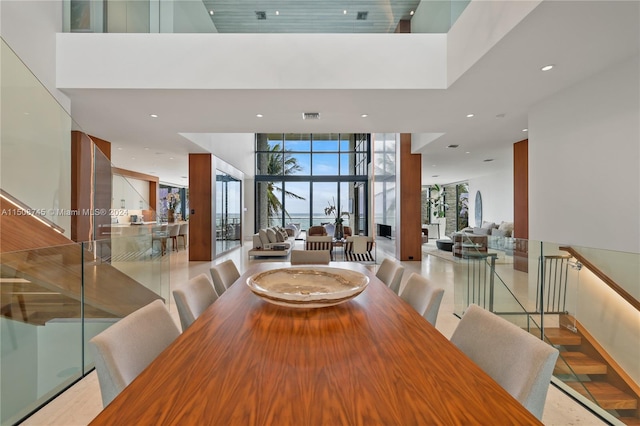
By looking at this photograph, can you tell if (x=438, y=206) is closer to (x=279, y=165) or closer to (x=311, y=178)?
(x=311, y=178)

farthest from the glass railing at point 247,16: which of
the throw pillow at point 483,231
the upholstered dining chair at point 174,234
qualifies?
the throw pillow at point 483,231

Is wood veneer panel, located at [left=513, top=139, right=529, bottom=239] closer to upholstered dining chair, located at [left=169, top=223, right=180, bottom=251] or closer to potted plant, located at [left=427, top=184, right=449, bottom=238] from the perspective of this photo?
potted plant, located at [left=427, top=184, right=449, bottom=238]

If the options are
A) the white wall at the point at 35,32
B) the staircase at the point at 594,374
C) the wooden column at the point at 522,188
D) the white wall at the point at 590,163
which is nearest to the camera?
the staircase at the point at 594,374

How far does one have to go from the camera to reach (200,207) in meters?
7.77

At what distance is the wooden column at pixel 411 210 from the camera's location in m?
7.69

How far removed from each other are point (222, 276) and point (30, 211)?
5.80ft

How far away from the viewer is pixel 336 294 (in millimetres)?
1487

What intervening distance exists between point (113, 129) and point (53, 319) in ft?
13.8

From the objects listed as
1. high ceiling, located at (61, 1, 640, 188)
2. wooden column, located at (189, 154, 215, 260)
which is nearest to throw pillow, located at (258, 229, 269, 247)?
wooden column, located at (189, 154, 215, 260)

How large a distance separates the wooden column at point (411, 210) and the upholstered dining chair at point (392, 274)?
5.13 metres

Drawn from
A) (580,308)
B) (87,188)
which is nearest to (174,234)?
(87,188)

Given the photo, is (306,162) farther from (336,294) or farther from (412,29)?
(336,294)

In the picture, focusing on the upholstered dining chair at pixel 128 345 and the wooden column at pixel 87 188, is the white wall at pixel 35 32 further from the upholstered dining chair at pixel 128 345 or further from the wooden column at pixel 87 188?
the upholstered dining chair at pixel 128 345

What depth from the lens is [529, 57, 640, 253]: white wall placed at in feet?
9.16
